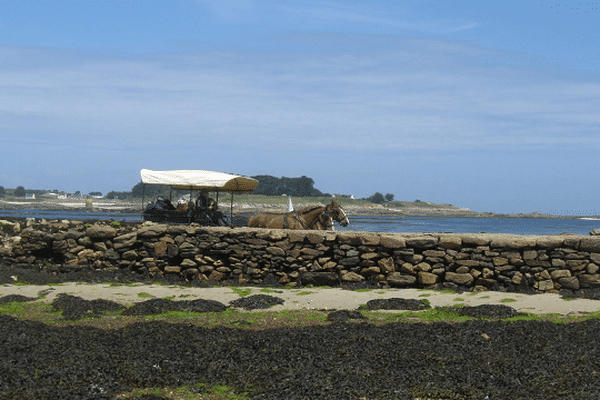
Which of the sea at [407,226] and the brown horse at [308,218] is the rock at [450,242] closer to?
the brown horse at [308,218]

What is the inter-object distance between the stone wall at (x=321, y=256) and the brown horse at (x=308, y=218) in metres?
2.98

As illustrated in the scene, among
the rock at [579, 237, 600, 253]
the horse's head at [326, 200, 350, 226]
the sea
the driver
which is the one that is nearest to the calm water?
the sea

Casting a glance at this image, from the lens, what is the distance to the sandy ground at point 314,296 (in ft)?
43.4

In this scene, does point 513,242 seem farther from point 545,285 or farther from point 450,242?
point 450,242

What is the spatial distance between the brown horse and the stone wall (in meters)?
2.98

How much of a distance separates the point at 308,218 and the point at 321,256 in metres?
3.88

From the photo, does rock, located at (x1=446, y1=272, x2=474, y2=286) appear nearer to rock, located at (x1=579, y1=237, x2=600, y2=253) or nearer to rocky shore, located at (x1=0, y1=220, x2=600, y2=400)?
rocky shore, located at (x1=0, y1=220, x2=600, y2=400)

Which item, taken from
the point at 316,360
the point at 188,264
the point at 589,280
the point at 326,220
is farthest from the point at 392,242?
the point at 316,360

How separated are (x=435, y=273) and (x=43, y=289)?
976 centimetres

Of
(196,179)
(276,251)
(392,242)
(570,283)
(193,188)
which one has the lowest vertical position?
(570,283)

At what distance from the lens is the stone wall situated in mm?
14953

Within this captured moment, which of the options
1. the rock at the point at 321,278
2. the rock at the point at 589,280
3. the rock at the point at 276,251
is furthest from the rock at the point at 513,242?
the rock at the point at 276,251

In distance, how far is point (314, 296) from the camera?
14383 mm

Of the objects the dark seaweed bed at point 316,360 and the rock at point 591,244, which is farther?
the rock at point 591,244
